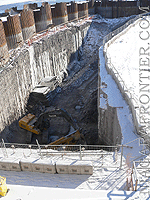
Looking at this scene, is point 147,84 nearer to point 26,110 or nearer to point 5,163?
point 5,163

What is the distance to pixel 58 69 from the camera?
24953mm

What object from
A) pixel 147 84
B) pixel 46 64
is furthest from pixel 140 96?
pixel 46 64

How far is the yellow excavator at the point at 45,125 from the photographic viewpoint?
12.9 metres

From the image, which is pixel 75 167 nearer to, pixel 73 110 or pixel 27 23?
pixel 73 110

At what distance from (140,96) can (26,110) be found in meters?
11.3

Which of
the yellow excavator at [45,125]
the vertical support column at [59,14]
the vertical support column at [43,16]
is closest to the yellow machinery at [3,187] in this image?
the yellow excavator at [45,125]

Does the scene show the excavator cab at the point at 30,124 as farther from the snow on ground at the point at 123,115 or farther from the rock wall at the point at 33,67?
the snow on ground at the point at 123,115

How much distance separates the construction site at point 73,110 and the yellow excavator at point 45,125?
2.7 inches

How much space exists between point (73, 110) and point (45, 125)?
474 centimetres

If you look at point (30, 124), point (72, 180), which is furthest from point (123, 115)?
point (30, 124)

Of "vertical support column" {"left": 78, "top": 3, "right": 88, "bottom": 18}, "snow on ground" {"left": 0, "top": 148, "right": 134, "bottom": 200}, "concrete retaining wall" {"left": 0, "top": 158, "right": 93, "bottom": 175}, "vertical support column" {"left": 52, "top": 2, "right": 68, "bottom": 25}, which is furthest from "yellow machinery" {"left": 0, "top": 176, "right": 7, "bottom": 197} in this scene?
"vertical support column" {"left": 78, "top": 3, "right": 88, "bottom": 18}

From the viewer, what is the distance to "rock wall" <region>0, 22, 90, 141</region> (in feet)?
51.6

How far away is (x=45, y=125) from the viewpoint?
583 inches

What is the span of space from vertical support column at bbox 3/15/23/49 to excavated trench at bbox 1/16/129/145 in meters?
5.87
